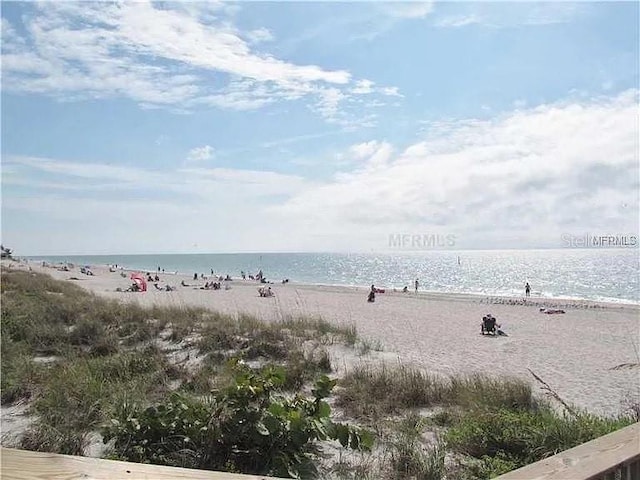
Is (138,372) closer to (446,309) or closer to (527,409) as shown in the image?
(527,409)

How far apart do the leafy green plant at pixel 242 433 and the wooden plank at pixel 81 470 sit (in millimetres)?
2499

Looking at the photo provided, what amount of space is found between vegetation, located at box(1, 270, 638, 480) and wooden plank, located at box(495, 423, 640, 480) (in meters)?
2.42

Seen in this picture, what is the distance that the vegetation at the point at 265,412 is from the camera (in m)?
3.68

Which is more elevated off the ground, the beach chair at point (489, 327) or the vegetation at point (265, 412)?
the vegetation at point (265, 412)

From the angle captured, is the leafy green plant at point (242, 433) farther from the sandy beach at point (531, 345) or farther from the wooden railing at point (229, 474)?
the sandy beach at point (531, 345)

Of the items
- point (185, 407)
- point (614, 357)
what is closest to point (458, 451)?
point (185, 407)

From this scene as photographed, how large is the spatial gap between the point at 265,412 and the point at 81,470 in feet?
9.09

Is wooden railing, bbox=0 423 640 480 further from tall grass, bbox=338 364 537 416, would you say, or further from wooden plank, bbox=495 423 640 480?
tall grass, bbox=338 364 537 416

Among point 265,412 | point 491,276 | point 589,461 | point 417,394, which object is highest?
point 589,461

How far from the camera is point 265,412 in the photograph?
12.3 feet

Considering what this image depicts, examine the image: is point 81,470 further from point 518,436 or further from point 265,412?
point 518,436

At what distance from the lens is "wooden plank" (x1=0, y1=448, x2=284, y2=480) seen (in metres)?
1.05

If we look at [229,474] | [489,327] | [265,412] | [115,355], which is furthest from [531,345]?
[229,474]

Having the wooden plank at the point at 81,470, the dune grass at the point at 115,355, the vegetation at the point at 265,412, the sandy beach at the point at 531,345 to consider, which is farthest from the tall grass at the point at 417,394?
the wooden plank at the point at 81,470
